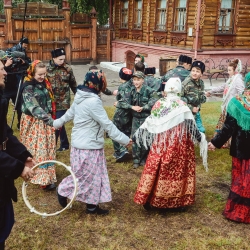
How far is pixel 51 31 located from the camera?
18625 mm

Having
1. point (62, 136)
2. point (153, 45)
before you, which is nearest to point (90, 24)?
point (153, 45)

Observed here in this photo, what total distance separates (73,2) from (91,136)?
69.0ft

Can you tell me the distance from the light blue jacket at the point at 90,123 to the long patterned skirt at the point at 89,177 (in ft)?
0.33

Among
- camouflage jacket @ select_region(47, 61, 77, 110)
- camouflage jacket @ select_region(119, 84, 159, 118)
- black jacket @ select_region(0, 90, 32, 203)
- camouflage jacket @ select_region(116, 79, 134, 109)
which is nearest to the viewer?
black jacket @ select_region(0, 90, 32, 203)

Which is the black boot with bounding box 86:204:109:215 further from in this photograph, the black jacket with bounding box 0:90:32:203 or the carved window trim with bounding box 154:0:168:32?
the carved window trim with bounding box 154:0:168:32

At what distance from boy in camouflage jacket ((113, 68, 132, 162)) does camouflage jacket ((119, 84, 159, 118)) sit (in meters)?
0.08

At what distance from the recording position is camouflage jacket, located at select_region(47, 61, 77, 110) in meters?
5.92

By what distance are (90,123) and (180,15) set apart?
1264cm

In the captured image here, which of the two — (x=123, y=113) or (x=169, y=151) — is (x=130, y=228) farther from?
(x=123, y=113)

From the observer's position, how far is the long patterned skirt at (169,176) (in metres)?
4.01

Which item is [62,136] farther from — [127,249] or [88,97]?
[127,249]

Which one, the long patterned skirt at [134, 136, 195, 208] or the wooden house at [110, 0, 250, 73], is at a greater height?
the wooden house at [110, 0, 250, 73]

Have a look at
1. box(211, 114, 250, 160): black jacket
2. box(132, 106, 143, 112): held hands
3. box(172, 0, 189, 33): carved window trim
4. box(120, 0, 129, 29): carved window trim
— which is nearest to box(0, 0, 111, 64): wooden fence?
box(120, 0, 129, 29): carved window trim

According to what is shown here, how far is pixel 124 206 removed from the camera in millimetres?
4562
